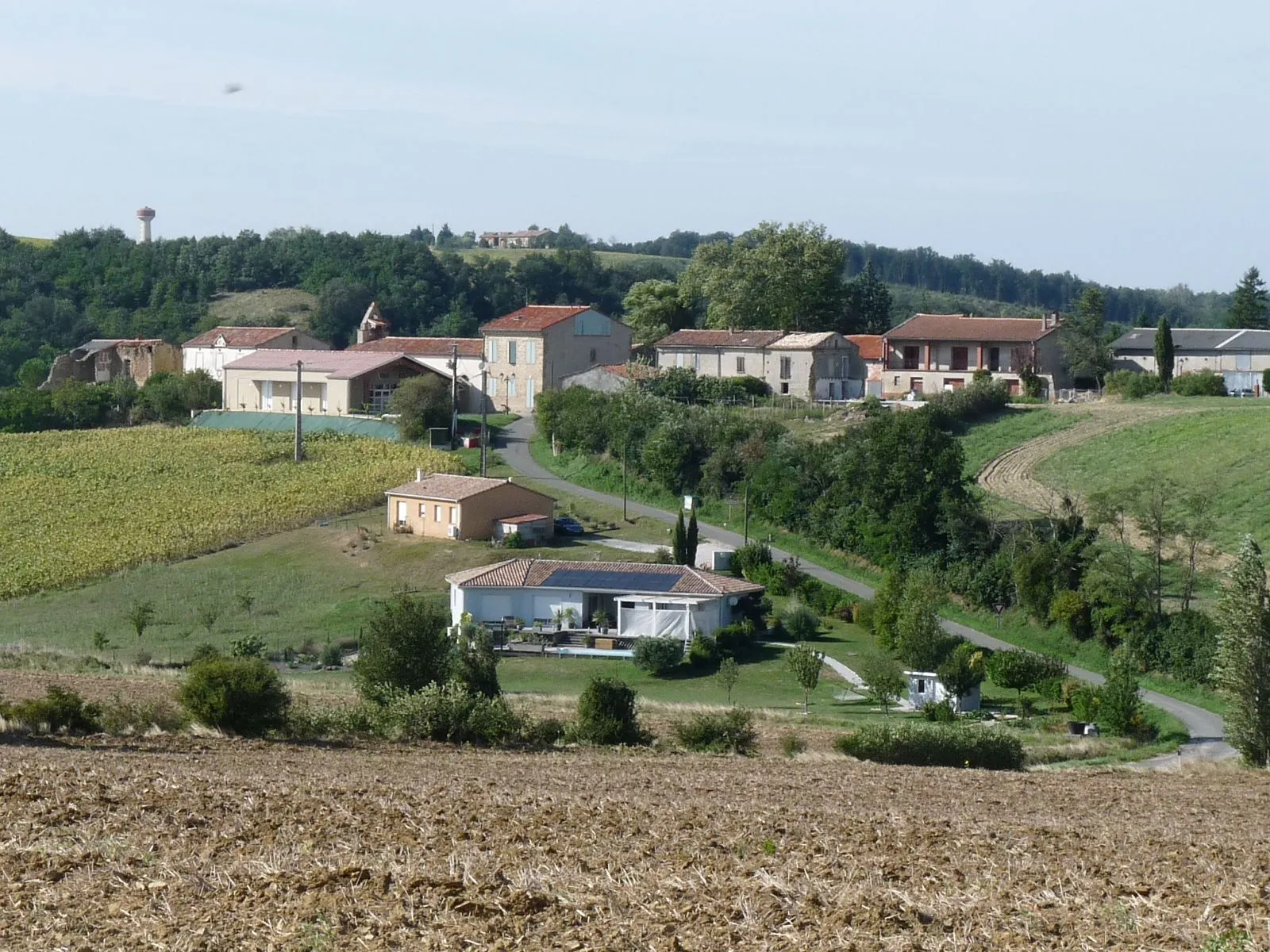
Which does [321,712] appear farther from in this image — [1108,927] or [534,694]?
[1108,927]

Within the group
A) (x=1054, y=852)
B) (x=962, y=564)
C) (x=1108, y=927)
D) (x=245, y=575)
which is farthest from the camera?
(x=245, y=575)

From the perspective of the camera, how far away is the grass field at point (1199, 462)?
4556cm

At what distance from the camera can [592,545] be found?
49750 millimetres

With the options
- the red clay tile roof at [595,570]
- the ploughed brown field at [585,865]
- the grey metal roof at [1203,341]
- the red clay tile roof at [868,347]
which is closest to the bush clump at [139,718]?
the ploughed brown field at [585,865]

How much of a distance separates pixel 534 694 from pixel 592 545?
664 inches

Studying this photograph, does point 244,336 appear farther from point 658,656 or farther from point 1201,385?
point 658,656

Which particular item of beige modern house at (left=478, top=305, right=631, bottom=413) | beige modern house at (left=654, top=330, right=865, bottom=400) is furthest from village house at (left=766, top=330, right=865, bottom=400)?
beige modern house at (left=478, top=305, right=631, bottom=413)

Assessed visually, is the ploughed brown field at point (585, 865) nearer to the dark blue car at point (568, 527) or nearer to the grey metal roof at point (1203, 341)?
the dark blue car at point (568, 527)

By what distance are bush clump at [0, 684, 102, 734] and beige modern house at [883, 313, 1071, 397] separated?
4964 cm

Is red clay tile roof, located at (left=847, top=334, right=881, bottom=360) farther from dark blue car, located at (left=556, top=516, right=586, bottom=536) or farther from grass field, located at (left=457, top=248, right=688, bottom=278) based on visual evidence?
grass field, located at (left=457, top=248, right=688, bottom=278)

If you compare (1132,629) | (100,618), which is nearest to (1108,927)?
(1132,629)

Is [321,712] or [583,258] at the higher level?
[583,258]

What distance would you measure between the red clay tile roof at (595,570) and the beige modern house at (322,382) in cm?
3163

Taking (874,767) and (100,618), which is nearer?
(874,767)
